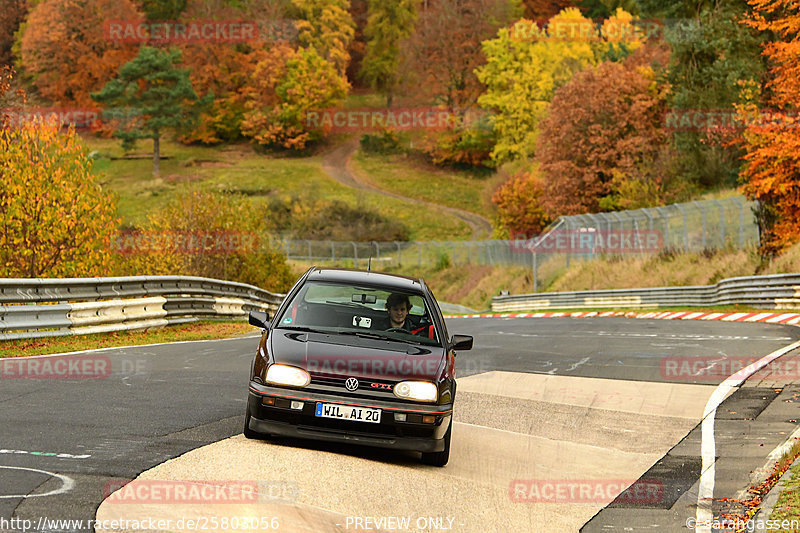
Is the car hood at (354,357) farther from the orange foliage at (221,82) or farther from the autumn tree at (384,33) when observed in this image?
the autumn tree at (384,33)

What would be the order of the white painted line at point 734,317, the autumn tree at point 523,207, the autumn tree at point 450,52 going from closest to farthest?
the white painted line at point 734,317
the autumn tree at point 523,207
the autumn tree at point 450,52

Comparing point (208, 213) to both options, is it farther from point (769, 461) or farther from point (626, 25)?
point (626, 25)

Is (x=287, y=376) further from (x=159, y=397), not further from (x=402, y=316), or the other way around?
(x=159, y=397)

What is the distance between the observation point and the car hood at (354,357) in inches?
316

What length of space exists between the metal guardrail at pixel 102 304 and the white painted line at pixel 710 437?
31.8 feet

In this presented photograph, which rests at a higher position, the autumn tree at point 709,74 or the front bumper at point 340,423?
the autumn tree at point 709,74

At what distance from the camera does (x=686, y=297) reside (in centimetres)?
3616

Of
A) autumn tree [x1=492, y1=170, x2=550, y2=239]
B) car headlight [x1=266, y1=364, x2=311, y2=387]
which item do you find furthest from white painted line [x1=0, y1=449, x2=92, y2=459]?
autumn tree [x1=492, y1=170, x2=550, y2=239]

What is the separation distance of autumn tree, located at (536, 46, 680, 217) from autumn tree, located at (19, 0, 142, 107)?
7577 cm

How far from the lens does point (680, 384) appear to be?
46.1 ft

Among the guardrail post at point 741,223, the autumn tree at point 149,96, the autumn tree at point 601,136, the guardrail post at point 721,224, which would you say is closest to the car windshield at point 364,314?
the guardrail post at point 741,223

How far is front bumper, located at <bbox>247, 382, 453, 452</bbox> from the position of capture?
7.91m

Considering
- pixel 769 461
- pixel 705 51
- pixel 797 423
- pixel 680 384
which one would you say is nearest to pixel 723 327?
pixel 680 384

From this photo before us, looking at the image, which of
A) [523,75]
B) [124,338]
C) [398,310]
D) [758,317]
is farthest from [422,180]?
[398,310]
